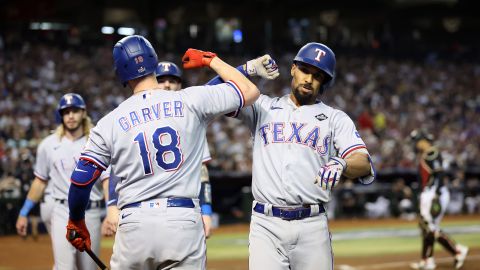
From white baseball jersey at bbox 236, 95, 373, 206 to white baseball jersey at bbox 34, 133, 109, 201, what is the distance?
235cm

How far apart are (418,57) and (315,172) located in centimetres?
2993

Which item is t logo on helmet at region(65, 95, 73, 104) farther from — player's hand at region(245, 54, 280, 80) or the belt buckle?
the belt buckle

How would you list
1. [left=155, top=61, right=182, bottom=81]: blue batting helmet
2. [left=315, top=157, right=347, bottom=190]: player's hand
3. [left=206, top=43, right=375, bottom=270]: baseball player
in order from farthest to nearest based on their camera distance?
[left=155, top=61, right=182, bottom=81]: blue batting helmet, [left=206, top=43, right=375, bottom=270]: baseball player, [left=315, top=157, right=347, bottom=190]: player's hand

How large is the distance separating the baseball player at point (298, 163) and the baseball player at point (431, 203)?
6.45 m

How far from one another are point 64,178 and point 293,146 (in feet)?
9.13

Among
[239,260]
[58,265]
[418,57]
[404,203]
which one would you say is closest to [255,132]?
[58,265]

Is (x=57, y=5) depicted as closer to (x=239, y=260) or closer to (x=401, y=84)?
(x=401, y=84)

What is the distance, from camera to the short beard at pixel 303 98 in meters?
5.43

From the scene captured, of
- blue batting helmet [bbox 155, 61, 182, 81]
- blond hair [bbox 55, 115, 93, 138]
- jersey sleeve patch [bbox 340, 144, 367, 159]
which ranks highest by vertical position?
blue batting helmet [bbox 155, 61, 182, 81]

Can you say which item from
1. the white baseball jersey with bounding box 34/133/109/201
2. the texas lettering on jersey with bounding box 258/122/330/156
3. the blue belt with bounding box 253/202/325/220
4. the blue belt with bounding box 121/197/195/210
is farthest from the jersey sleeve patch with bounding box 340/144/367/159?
the white baseball jersey with bounding box 34/133/109/201

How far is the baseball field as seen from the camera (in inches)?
467

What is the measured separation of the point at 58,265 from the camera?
673 cm

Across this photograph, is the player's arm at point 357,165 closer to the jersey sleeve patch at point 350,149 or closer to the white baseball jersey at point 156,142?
the jersey sleeve patch at point 350,149

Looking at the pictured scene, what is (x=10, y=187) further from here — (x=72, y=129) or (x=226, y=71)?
(x=226, y=71)
